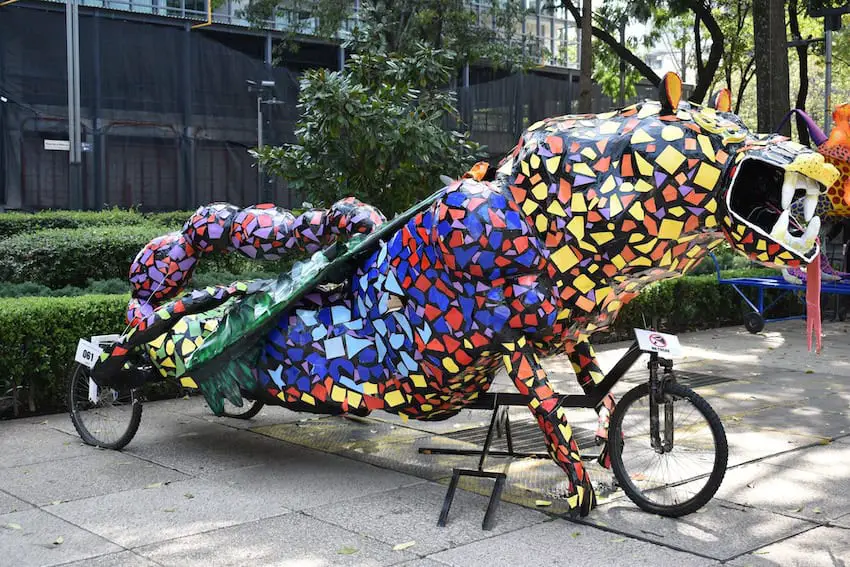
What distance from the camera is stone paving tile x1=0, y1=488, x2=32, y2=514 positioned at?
5484 mm

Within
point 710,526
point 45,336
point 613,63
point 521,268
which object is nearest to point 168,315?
point 45,336

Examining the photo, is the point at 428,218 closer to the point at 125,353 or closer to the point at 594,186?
the point at 594,186

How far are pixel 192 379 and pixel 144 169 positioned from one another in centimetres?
1232

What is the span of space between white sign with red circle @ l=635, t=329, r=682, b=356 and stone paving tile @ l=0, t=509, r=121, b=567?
303cm

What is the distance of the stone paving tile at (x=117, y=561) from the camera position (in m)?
4.65

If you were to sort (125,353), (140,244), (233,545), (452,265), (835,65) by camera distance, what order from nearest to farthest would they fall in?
(233,545) → (452,265) → (125,353) → (140,244) → (835,65)

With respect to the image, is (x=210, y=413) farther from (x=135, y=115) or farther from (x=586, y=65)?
(x=135, y=115)

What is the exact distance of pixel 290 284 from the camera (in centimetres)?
627

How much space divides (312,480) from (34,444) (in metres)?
2.30

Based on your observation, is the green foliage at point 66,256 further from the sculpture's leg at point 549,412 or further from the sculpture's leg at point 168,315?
the sculpture's leg at point 549,412

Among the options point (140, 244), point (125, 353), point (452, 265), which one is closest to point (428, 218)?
point (452, 265)

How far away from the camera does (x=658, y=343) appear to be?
5.50m

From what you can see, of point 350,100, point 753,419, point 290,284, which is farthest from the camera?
point 350,100

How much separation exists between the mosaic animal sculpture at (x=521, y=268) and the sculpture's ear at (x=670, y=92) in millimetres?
14
